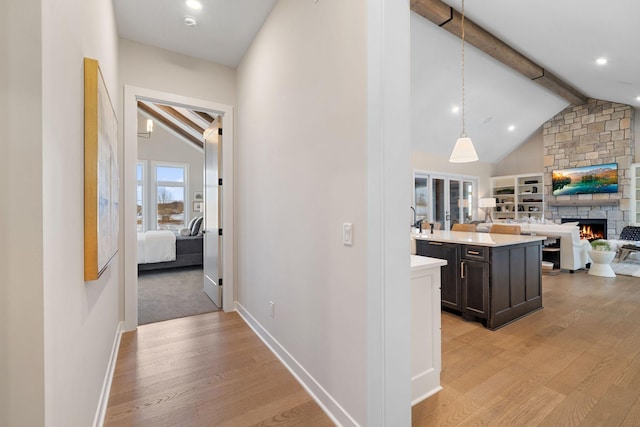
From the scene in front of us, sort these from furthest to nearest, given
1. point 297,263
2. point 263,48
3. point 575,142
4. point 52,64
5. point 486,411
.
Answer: point 575,142
point 263,48
point 297,263
point 486,411
point 52,64

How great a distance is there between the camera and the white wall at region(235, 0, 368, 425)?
4.87 feet

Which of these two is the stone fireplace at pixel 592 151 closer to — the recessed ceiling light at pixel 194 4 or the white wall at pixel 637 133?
the white wall at pixel 637 133

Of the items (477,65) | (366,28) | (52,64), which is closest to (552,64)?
(477,65)

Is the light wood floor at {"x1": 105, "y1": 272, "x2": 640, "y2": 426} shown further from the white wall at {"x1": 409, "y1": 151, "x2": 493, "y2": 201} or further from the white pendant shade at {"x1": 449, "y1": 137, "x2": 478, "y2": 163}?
the white wall at {"x1": 409, "y1": 151, "x2": 493, "y2": 201}

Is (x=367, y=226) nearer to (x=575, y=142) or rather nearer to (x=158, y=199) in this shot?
(x=158, y=199)

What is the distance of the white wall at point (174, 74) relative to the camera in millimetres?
2967

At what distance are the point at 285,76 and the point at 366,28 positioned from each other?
1035 millimetres

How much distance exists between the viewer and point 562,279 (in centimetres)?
490

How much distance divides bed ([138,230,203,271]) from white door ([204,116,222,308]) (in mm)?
1866

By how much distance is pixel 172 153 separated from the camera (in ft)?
28.7

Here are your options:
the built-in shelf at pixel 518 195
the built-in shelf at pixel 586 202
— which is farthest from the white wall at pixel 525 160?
the built-in shelf at pixel 586 202

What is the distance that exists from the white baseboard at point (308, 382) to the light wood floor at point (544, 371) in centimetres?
44

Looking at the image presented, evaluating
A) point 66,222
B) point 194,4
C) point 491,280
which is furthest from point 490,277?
point 194,4

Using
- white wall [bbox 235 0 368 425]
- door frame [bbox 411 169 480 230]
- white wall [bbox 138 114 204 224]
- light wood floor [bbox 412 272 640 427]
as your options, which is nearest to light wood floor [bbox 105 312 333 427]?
white wall [bbox 235 0 368 425]
